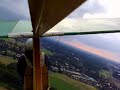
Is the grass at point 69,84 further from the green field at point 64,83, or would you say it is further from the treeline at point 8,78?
the treeline at point 8,78

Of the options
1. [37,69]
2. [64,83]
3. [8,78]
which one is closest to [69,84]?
[64,83]

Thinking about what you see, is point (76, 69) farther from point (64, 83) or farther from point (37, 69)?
point (37, 69)

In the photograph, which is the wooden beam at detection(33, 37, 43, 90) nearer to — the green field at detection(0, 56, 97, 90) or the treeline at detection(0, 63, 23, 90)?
the green field at detection(0, 56, 97, 90)

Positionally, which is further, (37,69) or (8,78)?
(8,78)

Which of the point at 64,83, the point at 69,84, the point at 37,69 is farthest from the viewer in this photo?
the point at 69,84

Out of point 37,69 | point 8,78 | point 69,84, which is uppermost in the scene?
point 37,69

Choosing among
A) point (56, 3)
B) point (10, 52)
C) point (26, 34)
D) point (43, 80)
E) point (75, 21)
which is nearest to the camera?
point (56, 3)

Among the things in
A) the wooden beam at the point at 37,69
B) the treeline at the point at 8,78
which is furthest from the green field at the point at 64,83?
the wooden beam at the point at 37,69

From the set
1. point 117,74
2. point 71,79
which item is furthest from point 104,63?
point 71,79

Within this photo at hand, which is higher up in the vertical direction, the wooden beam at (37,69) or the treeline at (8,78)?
the wooden beam at (37,69)

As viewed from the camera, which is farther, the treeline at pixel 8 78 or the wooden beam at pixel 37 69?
the treeline at pixel 8 78

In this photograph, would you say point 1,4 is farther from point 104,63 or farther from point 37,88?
point 37,88
